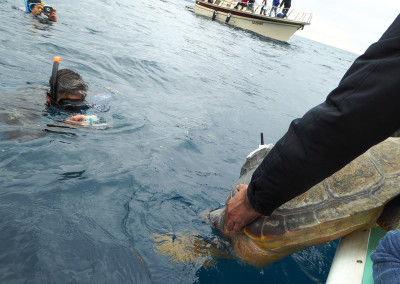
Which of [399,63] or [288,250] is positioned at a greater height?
[399,63]

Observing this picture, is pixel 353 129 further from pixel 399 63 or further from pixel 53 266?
pixel 53 266

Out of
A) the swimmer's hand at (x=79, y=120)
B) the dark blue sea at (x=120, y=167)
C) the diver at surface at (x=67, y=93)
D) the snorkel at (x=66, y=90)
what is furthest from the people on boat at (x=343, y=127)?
the snorkel at (x=66, y=90)

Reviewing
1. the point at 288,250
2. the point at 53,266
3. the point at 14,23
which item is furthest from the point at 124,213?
the point at 14,23

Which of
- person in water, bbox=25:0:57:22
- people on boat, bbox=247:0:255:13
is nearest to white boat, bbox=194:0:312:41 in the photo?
people on boat, bbox=247:0:255:13

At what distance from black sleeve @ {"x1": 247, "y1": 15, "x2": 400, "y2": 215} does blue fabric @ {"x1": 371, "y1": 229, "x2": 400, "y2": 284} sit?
0.43 meters

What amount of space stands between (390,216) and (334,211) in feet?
1.58

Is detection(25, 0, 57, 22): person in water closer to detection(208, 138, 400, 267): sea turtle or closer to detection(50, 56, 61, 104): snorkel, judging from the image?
detection(50, 56, 61, 104): snorkel

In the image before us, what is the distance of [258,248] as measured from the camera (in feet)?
6.37

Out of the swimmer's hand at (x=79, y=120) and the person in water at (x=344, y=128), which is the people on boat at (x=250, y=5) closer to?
the swimmer's hand at (x=79, y=120)

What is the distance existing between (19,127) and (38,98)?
1.13 meters

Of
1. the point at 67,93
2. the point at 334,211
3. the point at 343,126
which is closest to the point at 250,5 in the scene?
the point at 67,93

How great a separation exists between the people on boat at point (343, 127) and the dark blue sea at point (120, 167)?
1331 mm

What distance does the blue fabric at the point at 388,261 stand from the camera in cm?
114

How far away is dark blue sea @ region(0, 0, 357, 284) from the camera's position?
6.80 ft
